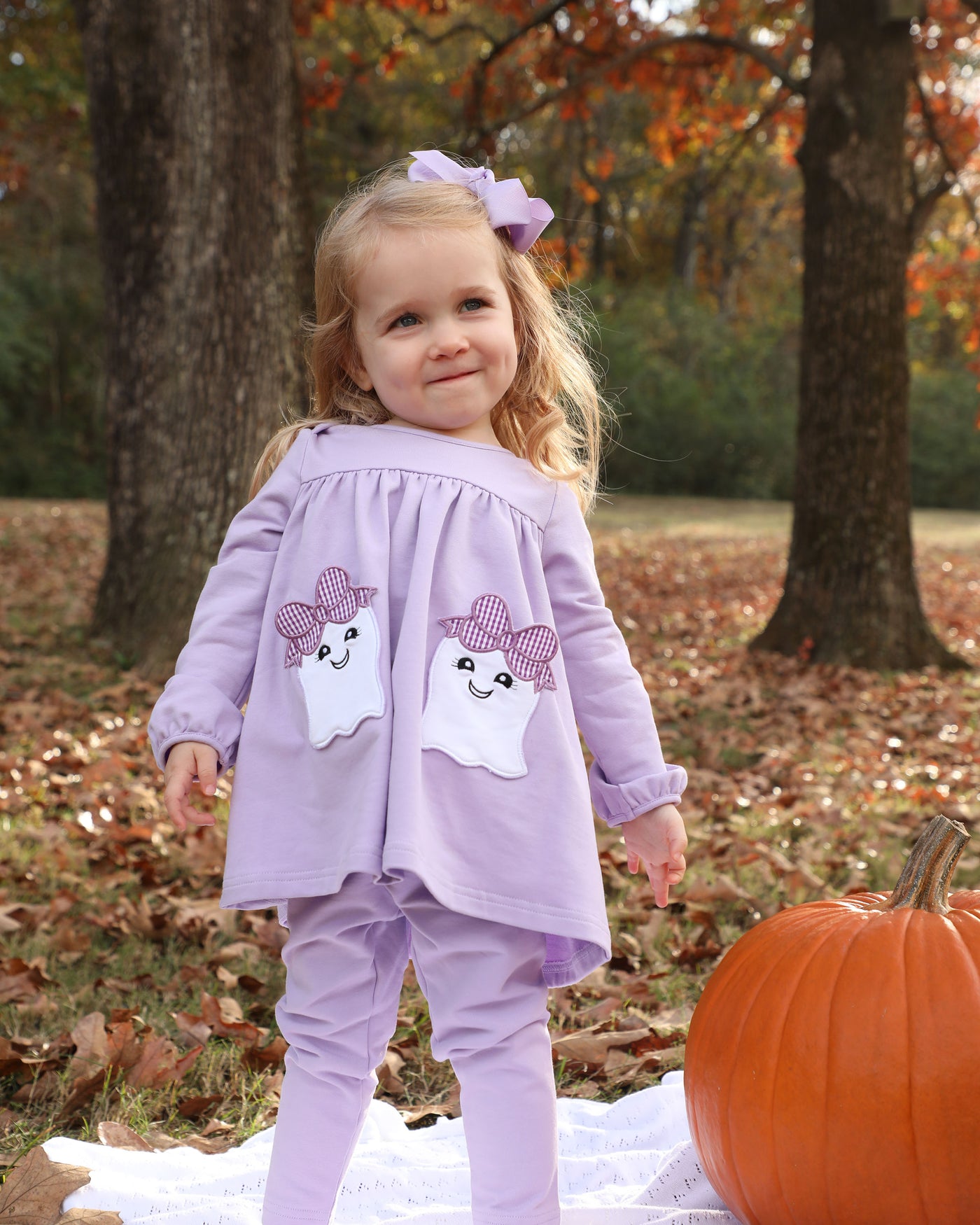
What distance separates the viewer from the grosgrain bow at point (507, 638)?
6.27 ft

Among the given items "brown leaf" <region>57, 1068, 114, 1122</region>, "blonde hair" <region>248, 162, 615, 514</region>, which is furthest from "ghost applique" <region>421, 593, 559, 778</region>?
"brown leaf" <region>57, 1068, 114, 1122</region>

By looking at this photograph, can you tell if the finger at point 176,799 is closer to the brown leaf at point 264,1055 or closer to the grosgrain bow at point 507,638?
the grosgrain bow at point 507,638

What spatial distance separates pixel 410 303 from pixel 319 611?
0.56m

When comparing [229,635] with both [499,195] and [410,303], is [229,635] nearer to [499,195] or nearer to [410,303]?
[410,303]

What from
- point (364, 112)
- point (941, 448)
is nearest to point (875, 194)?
point (364, 112)

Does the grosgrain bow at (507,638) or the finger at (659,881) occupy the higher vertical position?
the grosgrain bow at (507,638)

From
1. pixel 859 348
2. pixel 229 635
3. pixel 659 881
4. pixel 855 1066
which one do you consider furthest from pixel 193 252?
pixel 855 1066

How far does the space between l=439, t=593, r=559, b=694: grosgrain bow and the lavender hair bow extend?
71 cm

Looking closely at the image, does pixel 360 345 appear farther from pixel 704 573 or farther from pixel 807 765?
pixel 704 573

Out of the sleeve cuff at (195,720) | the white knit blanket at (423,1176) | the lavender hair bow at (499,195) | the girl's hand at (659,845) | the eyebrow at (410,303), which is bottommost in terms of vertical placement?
the white knit blanket at (423,1176)

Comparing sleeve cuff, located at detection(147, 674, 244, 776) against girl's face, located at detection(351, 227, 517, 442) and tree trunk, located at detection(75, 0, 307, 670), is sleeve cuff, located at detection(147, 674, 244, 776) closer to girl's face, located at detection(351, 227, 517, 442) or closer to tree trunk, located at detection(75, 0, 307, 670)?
girl's face, located at detection(351, 227, 517, 442)

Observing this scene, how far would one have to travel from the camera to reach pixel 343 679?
187 centimetres

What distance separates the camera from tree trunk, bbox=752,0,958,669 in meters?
7.13

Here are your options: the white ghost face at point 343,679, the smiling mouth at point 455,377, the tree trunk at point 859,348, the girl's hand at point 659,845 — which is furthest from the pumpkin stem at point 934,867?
the tree trunk at point 859,348
